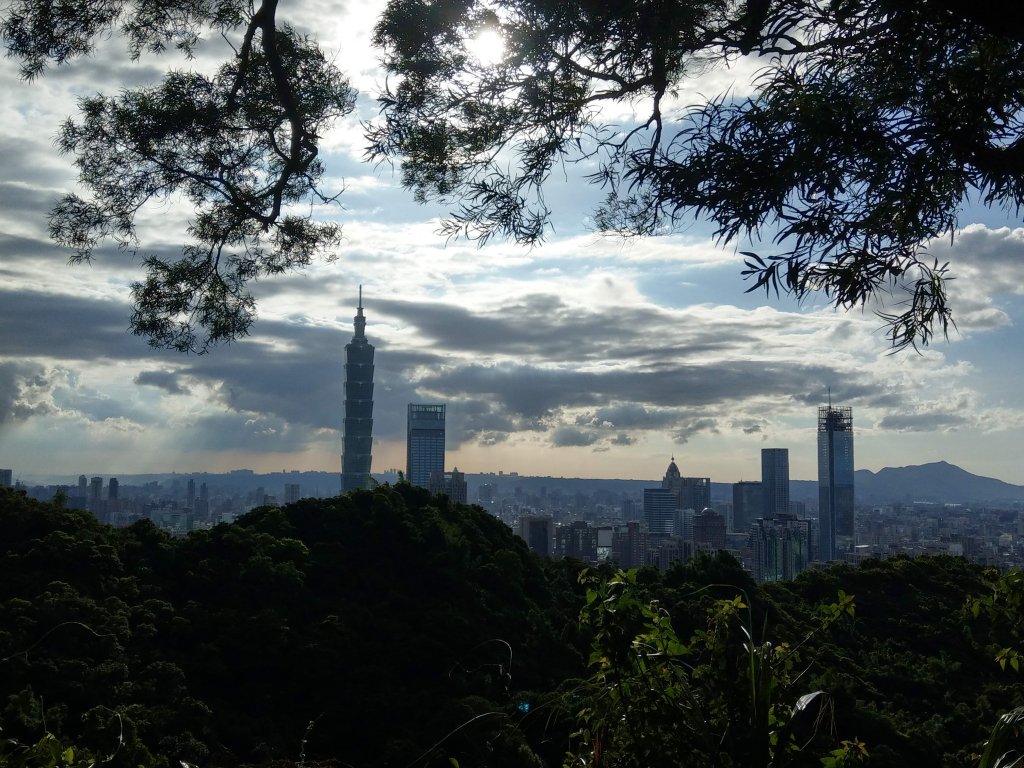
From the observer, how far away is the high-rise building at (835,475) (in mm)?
83625

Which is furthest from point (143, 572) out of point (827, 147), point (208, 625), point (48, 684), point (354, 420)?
point (354, 420)

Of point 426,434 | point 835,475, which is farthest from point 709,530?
point 426,434

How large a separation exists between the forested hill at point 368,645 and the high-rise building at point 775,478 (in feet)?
271

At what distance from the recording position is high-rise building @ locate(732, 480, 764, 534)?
81994 millimetres

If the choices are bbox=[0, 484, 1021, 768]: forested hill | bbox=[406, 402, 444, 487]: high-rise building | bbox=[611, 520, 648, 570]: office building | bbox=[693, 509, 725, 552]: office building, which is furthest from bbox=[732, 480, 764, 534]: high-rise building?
bbox=[0, 484, 1021, 768]: forested hill

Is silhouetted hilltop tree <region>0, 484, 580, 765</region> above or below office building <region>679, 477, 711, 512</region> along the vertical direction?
above

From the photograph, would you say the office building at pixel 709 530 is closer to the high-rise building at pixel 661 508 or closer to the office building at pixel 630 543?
the office building at pixel 630 543

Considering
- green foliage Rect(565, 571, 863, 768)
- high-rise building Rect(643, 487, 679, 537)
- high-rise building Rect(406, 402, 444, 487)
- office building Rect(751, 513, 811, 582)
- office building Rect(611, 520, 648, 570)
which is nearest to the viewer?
green foliage Rect(565, 571, 863, 768)

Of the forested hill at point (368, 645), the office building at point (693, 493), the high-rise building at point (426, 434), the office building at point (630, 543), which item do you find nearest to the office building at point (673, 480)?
the office building at point (693, 493)

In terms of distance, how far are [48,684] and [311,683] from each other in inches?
49.9

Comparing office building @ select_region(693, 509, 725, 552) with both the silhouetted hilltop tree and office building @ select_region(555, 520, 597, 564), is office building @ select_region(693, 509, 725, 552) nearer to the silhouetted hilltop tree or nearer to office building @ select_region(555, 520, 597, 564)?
office building @ select_region(555, 520, 597, 564)

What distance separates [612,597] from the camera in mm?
2324

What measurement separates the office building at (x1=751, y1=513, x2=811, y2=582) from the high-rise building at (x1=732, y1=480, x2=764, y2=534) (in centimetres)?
3017

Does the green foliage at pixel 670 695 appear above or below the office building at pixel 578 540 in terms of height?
above
